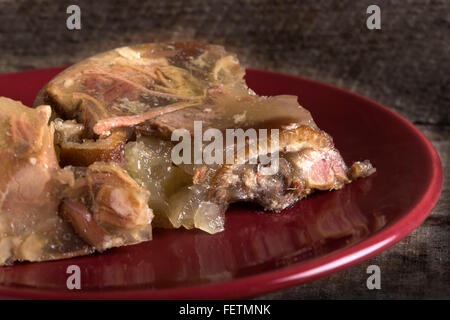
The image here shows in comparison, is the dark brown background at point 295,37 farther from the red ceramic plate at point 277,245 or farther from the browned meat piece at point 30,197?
the browned meat piece at point 30,197

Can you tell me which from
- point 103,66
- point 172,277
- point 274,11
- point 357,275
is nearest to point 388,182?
point 357,275

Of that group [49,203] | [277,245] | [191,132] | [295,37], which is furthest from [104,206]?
[295,37]

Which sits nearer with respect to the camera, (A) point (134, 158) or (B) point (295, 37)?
(A) point (134, 158)

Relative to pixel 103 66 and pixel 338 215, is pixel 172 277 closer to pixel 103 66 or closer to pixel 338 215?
pixel 338 215

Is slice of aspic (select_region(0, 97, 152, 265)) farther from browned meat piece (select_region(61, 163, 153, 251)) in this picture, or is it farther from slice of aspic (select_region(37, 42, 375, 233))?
slice of aspic (select_region(37, 42, 375, 233))

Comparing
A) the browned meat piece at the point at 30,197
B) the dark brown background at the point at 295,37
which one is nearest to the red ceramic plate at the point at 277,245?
the browned meat piece at the point at 30,197

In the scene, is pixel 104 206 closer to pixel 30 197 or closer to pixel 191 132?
pixel 30 197
